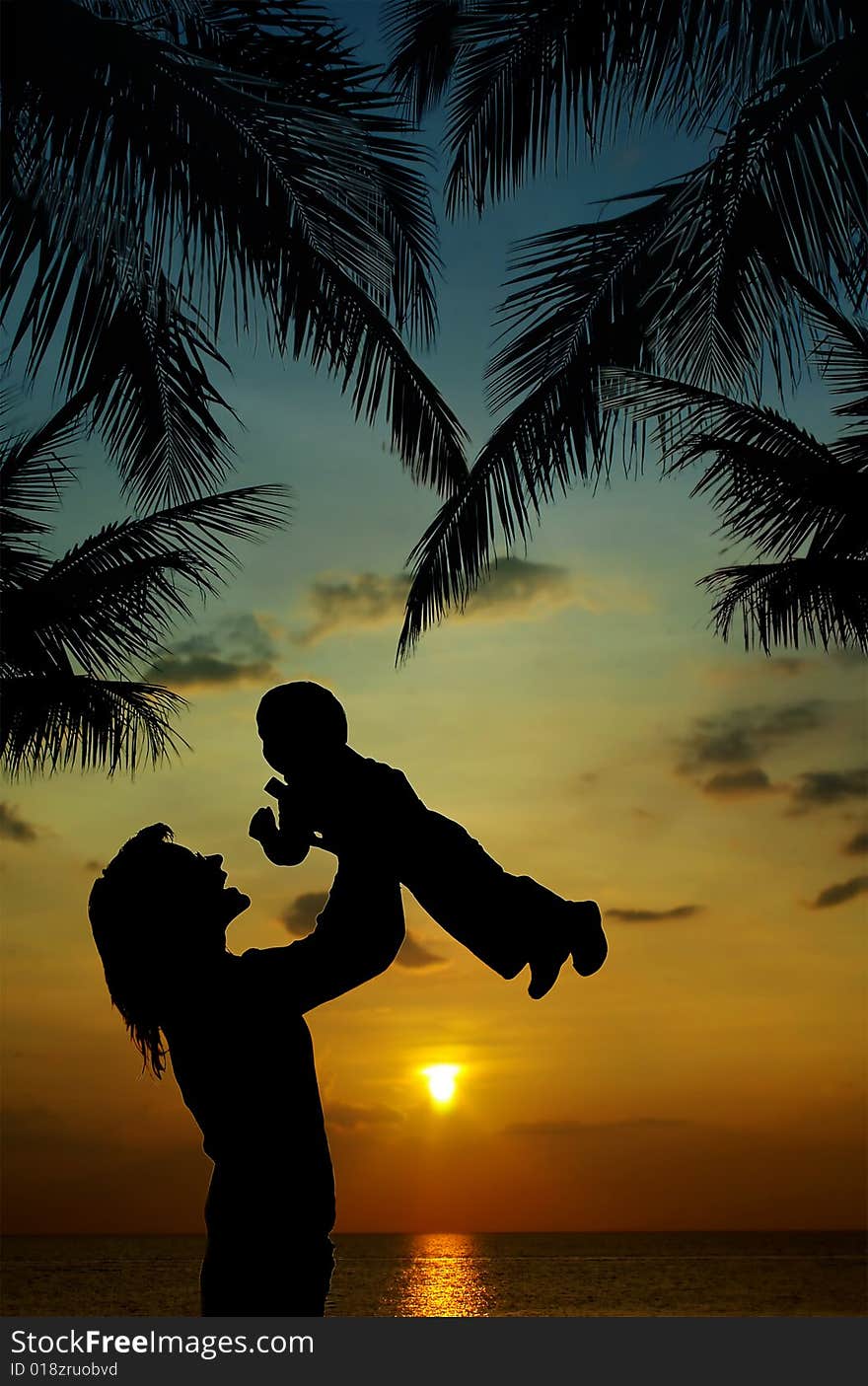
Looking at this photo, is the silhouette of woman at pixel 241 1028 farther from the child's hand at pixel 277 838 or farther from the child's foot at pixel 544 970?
the child's foot at pixel 544 970

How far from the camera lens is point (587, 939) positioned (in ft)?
9.07

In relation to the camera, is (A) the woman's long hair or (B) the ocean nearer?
(A) the woman's long hair

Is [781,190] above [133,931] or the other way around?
above

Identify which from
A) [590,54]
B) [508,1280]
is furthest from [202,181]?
[508,1280]

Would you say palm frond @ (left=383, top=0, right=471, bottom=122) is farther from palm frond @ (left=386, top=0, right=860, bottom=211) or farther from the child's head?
the child's head

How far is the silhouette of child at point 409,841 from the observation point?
9.08ft

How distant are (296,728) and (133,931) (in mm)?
552

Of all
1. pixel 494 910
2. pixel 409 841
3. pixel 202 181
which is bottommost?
pixel 494 910

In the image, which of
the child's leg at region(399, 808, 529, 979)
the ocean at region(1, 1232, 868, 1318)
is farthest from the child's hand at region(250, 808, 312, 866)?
the ocean at region(1, 1232, 868, 1318)

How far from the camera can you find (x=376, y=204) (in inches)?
220

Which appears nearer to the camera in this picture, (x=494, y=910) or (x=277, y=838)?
(x=494, y=910)

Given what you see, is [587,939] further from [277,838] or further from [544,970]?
[277,838]

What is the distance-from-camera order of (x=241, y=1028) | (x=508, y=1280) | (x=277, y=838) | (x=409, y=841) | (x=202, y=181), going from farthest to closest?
(x=508, y=1280) < (x=202, y=181) < (x=277, y=838) < (x=409, y=841) < (x=241, y=1028)

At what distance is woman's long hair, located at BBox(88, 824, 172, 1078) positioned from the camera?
2.72 metres
